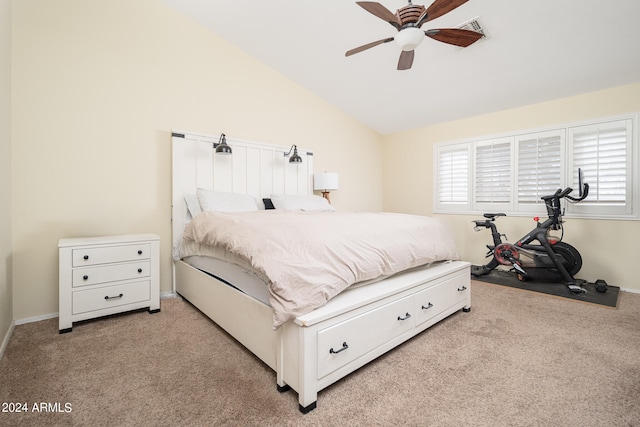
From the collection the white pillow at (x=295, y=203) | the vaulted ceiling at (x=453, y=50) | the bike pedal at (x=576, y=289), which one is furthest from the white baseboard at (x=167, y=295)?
the bike pedal at (x=576, y=289)

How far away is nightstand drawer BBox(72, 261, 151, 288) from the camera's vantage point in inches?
83.1

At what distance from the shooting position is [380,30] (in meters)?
2.85

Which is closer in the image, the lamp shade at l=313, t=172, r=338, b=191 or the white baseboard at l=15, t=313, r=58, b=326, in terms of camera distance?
the white baseboard at l=15, t=313, r=58, b=326

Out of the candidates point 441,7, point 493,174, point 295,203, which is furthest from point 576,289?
point 295,203

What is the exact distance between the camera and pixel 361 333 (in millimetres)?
1503

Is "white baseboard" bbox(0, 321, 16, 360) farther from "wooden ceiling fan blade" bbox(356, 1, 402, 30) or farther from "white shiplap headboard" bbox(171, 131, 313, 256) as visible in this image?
"wooden ceiling fan blade" bbox(356, 1, 402, 30)

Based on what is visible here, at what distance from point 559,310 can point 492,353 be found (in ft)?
4.10

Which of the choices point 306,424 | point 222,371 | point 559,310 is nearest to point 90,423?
point 222,371

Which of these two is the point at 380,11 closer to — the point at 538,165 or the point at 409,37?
the point at 409,37

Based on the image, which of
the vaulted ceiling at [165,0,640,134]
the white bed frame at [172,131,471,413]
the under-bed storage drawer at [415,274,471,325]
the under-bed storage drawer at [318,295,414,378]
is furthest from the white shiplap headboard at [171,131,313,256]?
the under-bed storage drawer at [415,274,471,325]

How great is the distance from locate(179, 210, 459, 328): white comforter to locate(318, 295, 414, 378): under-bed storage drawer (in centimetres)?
17

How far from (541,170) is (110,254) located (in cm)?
470

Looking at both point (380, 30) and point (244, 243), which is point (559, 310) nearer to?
point (244, 243)

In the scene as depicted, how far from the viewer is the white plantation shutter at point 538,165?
3.45 meters
